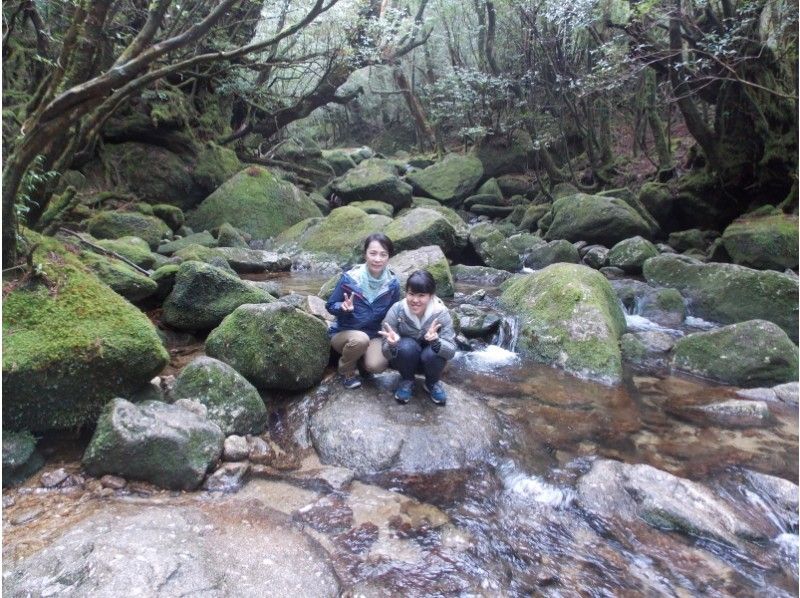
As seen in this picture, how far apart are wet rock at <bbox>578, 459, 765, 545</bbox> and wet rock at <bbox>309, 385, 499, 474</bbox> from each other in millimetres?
820

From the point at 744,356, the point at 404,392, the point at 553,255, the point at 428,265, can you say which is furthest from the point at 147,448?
the point at 553,255

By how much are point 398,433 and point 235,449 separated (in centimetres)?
114

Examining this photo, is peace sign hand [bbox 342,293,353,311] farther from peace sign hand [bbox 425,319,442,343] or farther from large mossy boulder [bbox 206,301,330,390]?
peace sign hand [bbox 425,319,442,343]

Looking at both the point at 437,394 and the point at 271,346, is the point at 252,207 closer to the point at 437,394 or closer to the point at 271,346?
the point at 271,346

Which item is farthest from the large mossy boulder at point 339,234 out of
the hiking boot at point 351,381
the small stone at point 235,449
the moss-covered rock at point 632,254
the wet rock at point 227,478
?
the wet rock at point 227,478

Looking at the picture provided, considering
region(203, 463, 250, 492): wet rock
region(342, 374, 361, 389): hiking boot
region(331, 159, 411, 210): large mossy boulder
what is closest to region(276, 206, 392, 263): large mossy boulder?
region(331, 159, 411, 210): large mossy boulder

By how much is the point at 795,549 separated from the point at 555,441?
1563 millimetres

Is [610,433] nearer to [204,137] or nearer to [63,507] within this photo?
[63,507]

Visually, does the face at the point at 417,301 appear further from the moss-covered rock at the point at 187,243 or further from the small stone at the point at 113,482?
the moss-covered rock at the point at 187,243

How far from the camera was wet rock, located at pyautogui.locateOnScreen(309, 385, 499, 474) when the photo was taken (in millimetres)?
3619

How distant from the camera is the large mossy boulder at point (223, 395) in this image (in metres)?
3.62

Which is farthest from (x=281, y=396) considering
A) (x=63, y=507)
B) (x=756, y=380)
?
(x=756, y=380)

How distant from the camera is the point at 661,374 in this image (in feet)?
18.3

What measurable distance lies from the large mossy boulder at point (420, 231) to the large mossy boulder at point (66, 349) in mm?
6039
